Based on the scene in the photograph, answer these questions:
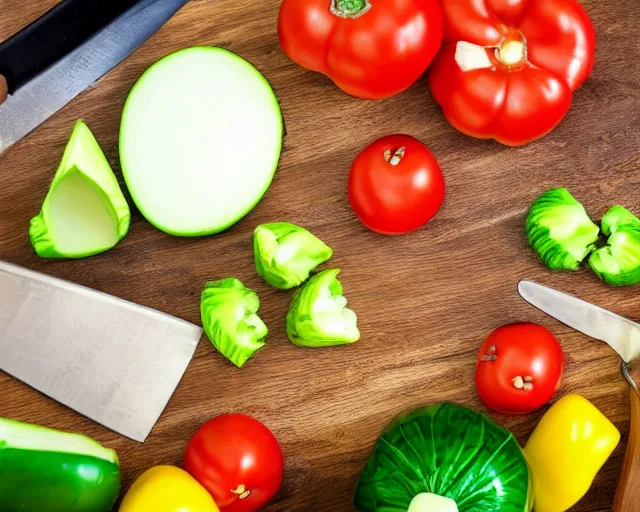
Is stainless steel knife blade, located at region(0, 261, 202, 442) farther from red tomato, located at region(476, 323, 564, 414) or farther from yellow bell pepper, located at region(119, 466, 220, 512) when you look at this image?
red tomato, located at region(476, 323, 564, 414)

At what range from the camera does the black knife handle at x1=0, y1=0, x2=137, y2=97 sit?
1.49m

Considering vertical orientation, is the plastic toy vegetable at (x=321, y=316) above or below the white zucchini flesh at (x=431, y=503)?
above

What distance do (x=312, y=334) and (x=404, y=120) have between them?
0.44 meters

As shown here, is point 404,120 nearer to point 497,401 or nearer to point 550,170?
point 550,170

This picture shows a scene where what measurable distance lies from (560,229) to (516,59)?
0.31 meters

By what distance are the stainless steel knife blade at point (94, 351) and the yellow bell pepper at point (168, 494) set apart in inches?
4.6

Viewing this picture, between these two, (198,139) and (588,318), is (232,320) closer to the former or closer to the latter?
(198,139)

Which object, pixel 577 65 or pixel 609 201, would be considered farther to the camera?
pixel 609 201

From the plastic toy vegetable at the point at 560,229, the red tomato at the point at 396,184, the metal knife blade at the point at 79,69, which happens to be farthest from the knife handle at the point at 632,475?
the metal knife blade at the point at 79,69

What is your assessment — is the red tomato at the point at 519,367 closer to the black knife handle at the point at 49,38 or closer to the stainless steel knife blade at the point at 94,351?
the stainless steel knife blade at the point at 94,351

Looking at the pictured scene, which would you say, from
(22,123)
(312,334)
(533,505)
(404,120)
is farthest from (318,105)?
(533,505)

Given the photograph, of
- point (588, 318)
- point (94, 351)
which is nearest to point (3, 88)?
point (94, 351)

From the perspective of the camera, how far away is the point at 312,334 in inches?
59.2

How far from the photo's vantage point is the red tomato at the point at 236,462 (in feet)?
4.76
